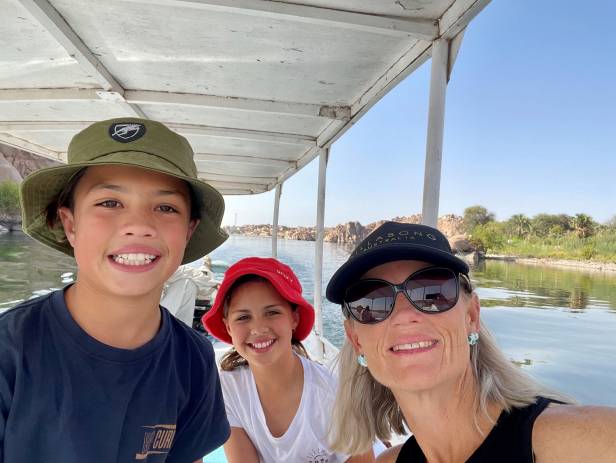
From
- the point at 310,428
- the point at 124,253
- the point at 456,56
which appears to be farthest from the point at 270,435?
the point at 456,56

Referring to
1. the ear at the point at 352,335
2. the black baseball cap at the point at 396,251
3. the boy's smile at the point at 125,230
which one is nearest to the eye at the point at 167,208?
the boy's smile at the point at 125,230

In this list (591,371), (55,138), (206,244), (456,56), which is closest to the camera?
(206,244)

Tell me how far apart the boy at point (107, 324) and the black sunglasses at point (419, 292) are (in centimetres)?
53

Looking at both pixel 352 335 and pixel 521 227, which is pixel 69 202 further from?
pixel 521 227

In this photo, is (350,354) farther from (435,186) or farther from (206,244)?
(435,186)

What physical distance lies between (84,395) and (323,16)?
1.56 metres

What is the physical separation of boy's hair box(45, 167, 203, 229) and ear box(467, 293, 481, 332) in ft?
2.72

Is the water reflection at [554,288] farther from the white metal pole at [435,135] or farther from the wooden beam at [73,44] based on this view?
the wooden beam at [73,44]

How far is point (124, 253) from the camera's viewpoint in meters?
1.00

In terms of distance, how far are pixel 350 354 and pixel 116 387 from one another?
25.8 inches

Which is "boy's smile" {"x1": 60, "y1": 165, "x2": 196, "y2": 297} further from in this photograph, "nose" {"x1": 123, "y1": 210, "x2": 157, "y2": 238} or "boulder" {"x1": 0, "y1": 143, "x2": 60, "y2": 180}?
"boulder" {"x1": 0, "y1": 143, "x2": 60, "y2": 180}

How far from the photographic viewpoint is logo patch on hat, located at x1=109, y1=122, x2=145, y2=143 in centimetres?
106

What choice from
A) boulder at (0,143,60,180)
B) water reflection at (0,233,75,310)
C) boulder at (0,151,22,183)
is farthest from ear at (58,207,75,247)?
boulder at (0,143,60,180)

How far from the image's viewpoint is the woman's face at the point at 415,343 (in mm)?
973
